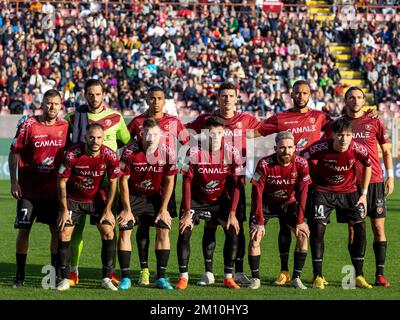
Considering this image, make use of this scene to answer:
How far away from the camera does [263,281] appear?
11.1 m

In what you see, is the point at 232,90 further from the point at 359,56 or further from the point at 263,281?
the point at 359,56

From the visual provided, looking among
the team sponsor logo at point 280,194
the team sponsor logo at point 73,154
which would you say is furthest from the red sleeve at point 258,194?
the team sponsor logo at point 73,154

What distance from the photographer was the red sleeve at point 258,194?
1061 cm

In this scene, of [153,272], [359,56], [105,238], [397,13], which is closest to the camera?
[105,238]

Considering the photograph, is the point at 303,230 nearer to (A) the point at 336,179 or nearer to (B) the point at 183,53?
(A) the point at 336,179

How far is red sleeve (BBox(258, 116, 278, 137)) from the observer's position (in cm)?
1145

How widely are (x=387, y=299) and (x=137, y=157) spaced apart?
301 centimetres

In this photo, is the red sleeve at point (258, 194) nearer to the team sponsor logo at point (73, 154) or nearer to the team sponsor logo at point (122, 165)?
the team sponsor logo at point (122, 165)

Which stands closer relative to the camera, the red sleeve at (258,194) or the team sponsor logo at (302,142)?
the red sleeve at (258,194)

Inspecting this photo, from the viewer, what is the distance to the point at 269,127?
37.9 ft

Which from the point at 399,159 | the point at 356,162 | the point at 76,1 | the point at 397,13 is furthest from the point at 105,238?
the point at 397,13

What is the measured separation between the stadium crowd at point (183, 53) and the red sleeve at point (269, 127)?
60.3 feet

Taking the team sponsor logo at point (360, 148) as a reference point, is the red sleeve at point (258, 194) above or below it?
below

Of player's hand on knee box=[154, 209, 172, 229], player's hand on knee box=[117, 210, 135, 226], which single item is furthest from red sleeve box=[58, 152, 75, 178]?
player's hand on knee box=[154, 209, 172, 229]
